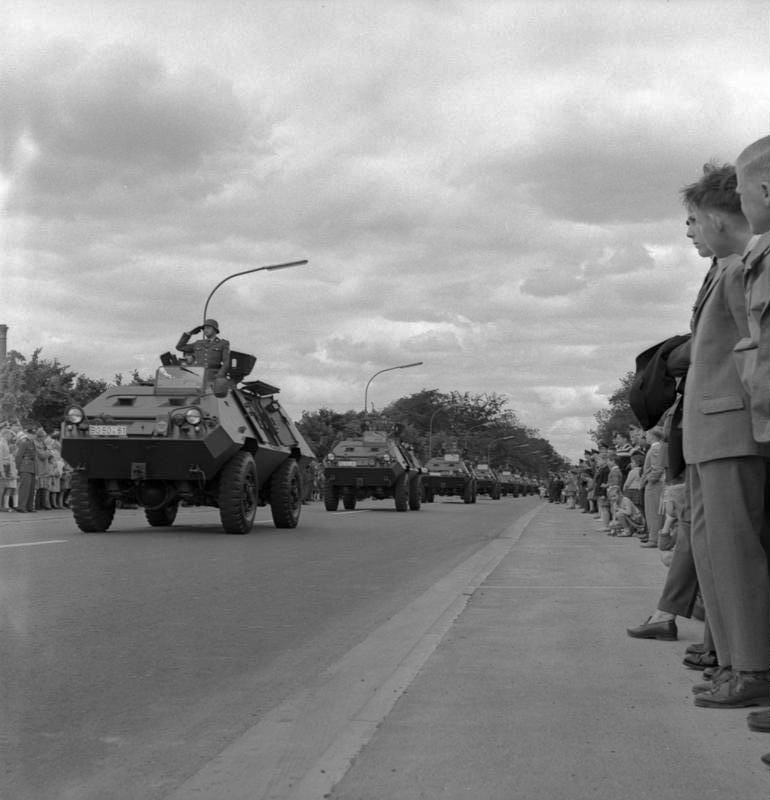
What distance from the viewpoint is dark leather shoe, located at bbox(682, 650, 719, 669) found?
14.8 ft

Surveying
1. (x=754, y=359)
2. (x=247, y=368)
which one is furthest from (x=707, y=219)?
(x=247, y=368)

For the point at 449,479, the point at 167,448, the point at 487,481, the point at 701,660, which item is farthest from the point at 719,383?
the point at 487,481

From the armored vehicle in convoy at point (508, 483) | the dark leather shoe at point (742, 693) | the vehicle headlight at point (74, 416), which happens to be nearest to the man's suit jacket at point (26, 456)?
the vehicle headlight at point (74, 416)

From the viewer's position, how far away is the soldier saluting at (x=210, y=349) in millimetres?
15062

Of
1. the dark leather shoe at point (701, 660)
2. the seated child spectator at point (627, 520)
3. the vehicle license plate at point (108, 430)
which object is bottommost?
the dark leather shoe at point (701, 660)

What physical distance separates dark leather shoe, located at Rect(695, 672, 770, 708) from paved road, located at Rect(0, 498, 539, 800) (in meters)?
1.55

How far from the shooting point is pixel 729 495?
3.88 metres

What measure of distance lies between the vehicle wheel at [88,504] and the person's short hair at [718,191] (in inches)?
431

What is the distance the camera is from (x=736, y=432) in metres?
3.86

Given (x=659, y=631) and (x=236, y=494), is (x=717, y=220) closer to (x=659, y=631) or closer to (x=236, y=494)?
(x=659, y=631)

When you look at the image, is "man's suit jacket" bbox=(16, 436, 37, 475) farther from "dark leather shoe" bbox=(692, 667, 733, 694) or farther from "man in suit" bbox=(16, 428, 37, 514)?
"dark leather shoe" bbox=(692, 667, 733, 694)

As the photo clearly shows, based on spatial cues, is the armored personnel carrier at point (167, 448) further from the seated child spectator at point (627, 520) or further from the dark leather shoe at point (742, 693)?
the dark leather shoe at point (742, 693)

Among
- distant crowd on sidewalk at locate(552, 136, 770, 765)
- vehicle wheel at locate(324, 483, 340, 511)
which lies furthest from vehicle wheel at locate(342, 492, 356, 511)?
distant crowd on sidewalk at locate(552, 136, 770, 765)

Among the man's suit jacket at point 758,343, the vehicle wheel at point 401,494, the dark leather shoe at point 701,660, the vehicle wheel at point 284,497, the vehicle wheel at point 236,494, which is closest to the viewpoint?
the man's suit jacket at point 758,343
